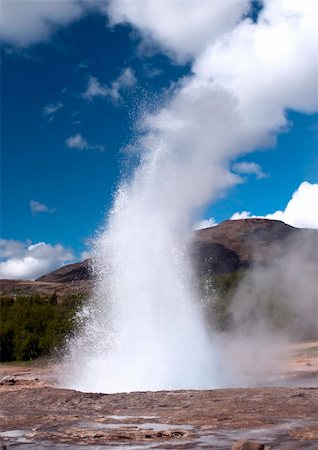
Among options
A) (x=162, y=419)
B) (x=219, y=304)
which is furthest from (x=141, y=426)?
(x=219, y=304)

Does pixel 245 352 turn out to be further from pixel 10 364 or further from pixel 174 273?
pixel 10 364

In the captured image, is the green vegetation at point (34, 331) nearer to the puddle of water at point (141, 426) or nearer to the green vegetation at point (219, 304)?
the green vegetation at point (219, 304)

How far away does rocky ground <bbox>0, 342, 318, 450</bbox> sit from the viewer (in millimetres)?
8664

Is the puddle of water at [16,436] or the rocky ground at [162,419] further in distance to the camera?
the puddle of water at [16,436]

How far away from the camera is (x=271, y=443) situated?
8.17 meters

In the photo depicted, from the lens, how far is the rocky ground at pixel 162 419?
8664 mm

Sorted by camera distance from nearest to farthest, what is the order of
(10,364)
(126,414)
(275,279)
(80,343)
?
(126,414) → (80,343) → (275,279) → (10,364)

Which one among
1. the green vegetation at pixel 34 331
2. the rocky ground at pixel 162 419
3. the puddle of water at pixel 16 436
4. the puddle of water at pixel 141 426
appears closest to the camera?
the rocky ground at pixel 162 419

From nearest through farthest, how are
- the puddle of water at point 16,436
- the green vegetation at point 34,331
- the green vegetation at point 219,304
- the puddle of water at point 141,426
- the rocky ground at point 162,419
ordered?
the rocky ground at point 162,419
the puddle of water at point 16,436
the puddle of water at point 141,426
the green vegetation at point 219,304
the green vegetation at point 34,331

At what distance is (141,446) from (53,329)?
3114 cm

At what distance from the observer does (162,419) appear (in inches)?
429

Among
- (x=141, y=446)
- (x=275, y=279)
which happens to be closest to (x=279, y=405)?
(x=141, y=446)

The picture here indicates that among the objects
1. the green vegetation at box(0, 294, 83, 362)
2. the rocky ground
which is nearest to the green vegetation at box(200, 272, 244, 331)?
Result: the rocky ground

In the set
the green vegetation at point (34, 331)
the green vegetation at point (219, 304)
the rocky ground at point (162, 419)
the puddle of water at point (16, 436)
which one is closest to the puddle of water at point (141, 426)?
the rocky ground at point (162, 419)
